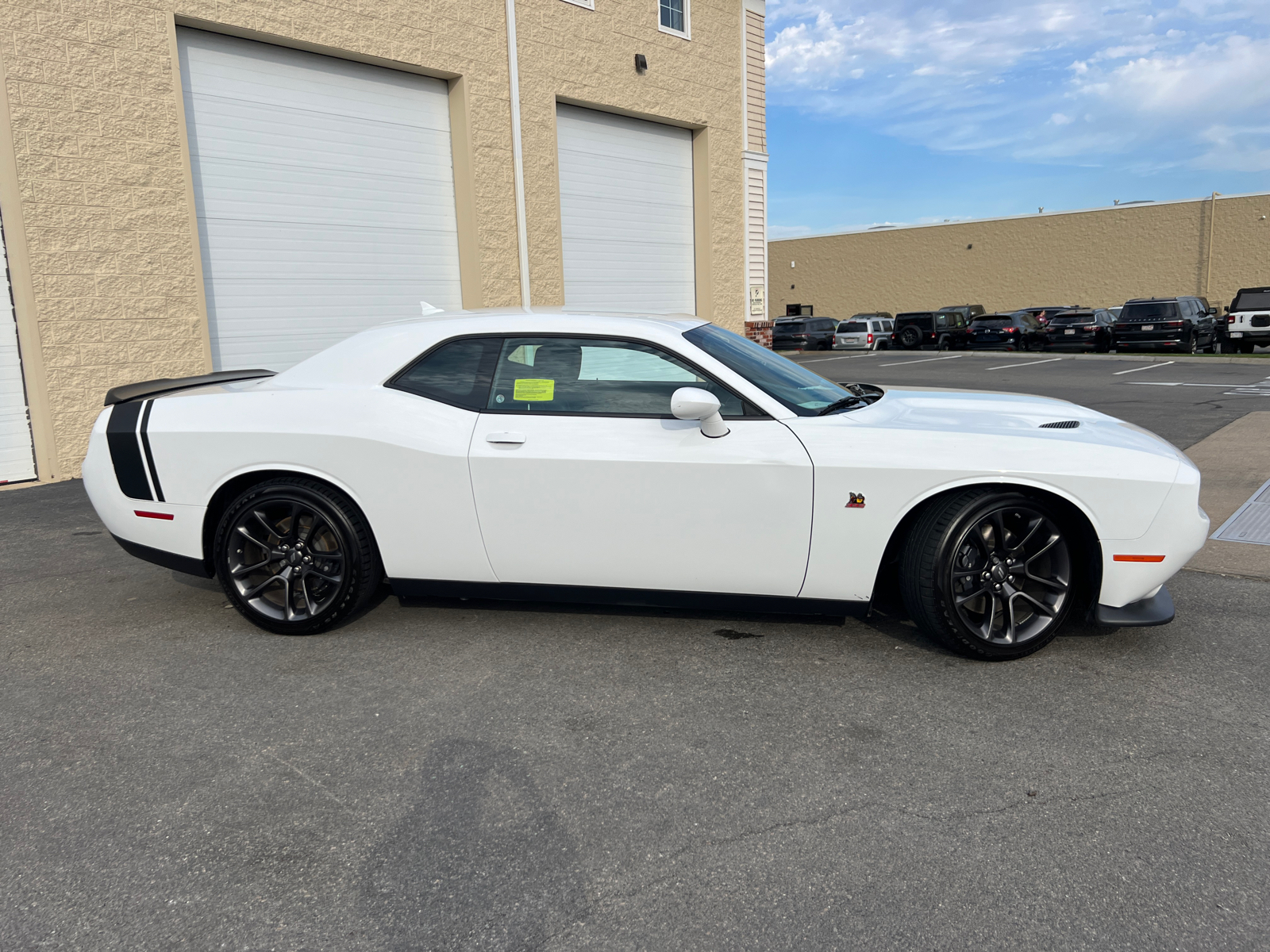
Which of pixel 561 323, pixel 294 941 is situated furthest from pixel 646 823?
pixel 561 323

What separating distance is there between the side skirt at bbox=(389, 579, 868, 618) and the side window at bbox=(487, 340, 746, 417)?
2.54ft

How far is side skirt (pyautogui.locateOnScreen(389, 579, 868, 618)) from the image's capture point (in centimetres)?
390

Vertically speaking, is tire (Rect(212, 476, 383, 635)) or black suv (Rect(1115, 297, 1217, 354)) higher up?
black suv (Rect(1115, 297, 1217, 354))

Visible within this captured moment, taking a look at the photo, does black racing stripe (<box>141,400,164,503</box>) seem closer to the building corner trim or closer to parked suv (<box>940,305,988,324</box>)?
the building corner trim

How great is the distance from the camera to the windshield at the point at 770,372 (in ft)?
13.1

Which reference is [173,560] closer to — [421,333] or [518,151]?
[421,333]

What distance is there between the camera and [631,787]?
2904 millimetres

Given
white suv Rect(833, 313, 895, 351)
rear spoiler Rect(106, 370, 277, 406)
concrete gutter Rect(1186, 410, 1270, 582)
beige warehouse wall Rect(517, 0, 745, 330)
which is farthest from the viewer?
white suv Rect(833, 313, 895, 351)

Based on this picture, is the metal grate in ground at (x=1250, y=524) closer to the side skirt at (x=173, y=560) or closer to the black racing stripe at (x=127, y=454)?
the side skirt at (x=173, y=560)

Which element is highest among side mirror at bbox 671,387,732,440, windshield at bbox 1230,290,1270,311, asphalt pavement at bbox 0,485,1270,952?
windshield at bbox 1230,290,1270,311

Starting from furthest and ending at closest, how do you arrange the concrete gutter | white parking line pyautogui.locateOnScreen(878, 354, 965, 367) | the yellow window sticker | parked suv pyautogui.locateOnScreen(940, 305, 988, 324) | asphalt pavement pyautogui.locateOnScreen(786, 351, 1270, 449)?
parked suv pyautogui.locateOnScreen(940, 305, 988, 324), white parking line pyautogui.locateOnScreen(878, 354, 965, 367), asphalt pavement pyautogui.locateOnScreen(786, 351, 1270, 449), the concrete gutter, the yellow window sticker

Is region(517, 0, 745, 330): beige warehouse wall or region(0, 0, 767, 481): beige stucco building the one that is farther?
region(517, 0, 745, 330): beige warehouse wall

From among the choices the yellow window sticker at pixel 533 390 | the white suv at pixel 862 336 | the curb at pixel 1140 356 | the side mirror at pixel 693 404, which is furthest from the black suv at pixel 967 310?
the side mirror at pixel 693 404

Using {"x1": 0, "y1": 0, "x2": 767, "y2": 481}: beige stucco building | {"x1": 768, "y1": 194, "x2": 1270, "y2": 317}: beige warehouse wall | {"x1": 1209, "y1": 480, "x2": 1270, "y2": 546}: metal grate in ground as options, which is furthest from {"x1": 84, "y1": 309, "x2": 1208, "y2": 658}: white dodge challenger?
{"x1": 768, "y1": 194, "x2": 1270, "y2": 317}: beige warehouse wall
